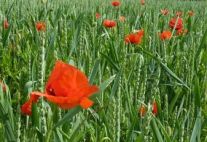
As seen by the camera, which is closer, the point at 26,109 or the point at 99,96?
the point at 26,109

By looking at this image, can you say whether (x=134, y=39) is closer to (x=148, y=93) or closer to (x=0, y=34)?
(x=148, y=93)

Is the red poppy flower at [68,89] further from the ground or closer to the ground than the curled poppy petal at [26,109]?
further from the ground

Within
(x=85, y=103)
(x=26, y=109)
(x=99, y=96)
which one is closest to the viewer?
(x=85, y=103)

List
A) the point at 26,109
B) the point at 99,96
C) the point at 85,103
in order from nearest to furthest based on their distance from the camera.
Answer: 1. the point at 85,103
2. the point at 26,109
3. the point at 99,96

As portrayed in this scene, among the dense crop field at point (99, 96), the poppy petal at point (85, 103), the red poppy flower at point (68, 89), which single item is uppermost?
the red poppy flower at point (68, 89)

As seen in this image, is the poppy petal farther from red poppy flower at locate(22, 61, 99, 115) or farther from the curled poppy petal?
Result: the curled poppy petal

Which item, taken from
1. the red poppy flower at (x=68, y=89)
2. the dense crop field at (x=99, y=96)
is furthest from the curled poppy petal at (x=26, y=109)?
the red poppy flower at (x=68, y=89)

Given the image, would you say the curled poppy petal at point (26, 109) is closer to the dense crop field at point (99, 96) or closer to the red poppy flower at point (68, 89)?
the dense crop field at point (99, 96)

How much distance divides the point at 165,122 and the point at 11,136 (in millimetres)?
545

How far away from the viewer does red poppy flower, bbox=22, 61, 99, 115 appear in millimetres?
522

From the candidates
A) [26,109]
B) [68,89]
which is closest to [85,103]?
[68,89]

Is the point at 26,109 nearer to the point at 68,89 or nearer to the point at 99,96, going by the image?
the point at 68,89

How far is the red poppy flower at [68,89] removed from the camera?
52 cm

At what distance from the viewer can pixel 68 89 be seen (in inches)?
21.4
